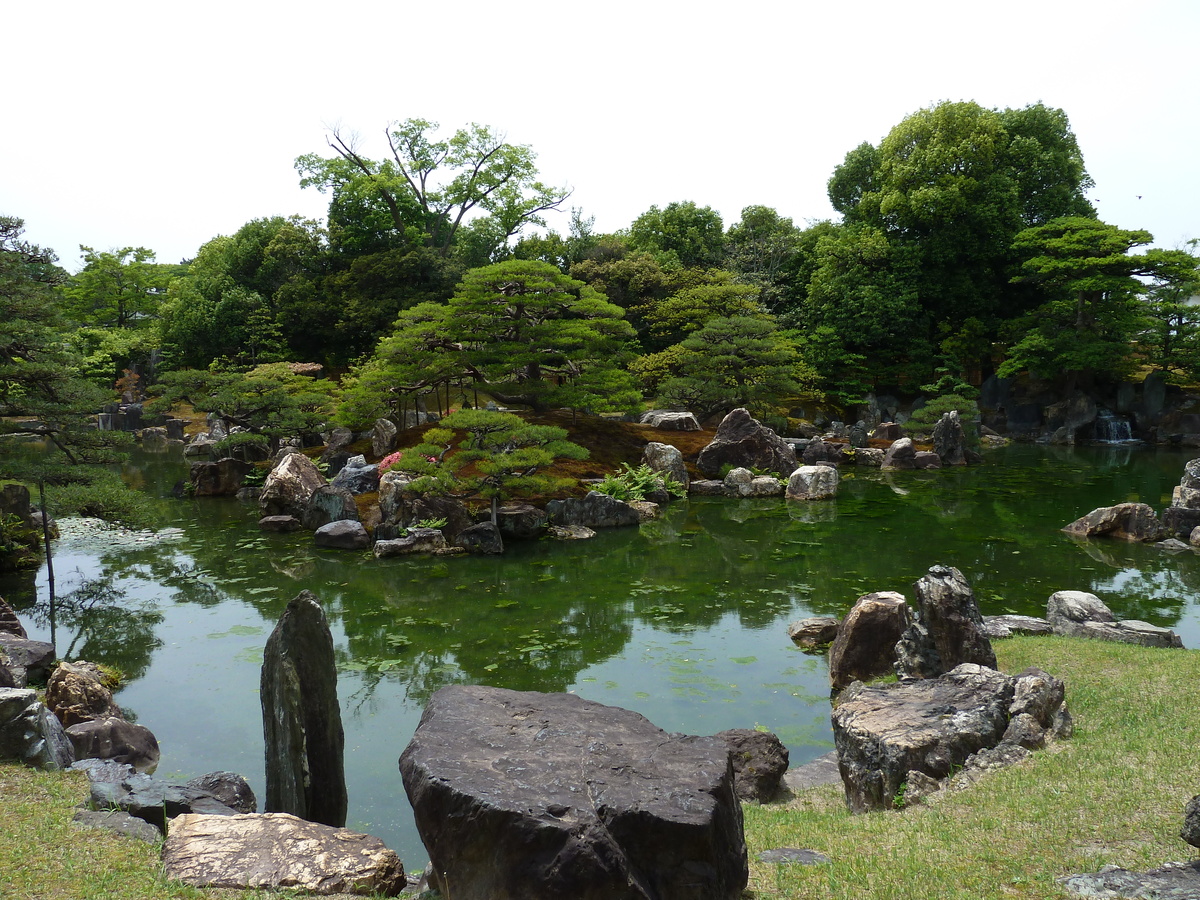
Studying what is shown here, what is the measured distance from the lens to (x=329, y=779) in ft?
19.3

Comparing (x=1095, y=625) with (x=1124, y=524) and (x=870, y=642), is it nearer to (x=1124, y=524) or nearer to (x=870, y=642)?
(x=870, y=642)

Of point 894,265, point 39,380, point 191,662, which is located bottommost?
point 191,662

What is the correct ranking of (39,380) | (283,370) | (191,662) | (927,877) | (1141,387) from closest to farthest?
1. (927,877)
2. (191,662)
3. (39,380)
4. (283,370)
5. (1141,387)

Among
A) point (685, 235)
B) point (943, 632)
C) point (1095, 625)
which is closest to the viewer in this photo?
point (943, 632)

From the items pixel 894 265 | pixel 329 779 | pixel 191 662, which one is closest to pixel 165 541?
pixel 191 662

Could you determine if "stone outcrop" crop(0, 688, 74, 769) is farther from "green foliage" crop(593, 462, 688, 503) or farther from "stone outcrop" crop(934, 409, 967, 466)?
"stone outcrop" crop(934, 409, 967, 466)

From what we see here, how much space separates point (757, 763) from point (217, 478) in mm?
19464

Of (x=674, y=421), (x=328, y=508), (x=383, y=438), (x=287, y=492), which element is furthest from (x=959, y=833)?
(x=674, y=421)

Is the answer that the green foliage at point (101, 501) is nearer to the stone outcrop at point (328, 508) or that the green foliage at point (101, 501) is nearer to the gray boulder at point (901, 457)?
the stone outcrop at point (328, 508)

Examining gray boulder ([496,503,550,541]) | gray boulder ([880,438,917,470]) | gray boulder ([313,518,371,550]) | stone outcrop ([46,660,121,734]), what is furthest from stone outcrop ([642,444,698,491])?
stone outcrop ([46,660,121,734])

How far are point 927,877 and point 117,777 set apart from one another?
524 cm

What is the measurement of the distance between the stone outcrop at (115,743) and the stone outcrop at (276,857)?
268 cm

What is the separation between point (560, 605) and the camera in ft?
39.1

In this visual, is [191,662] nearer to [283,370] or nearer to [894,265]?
[283,370]
